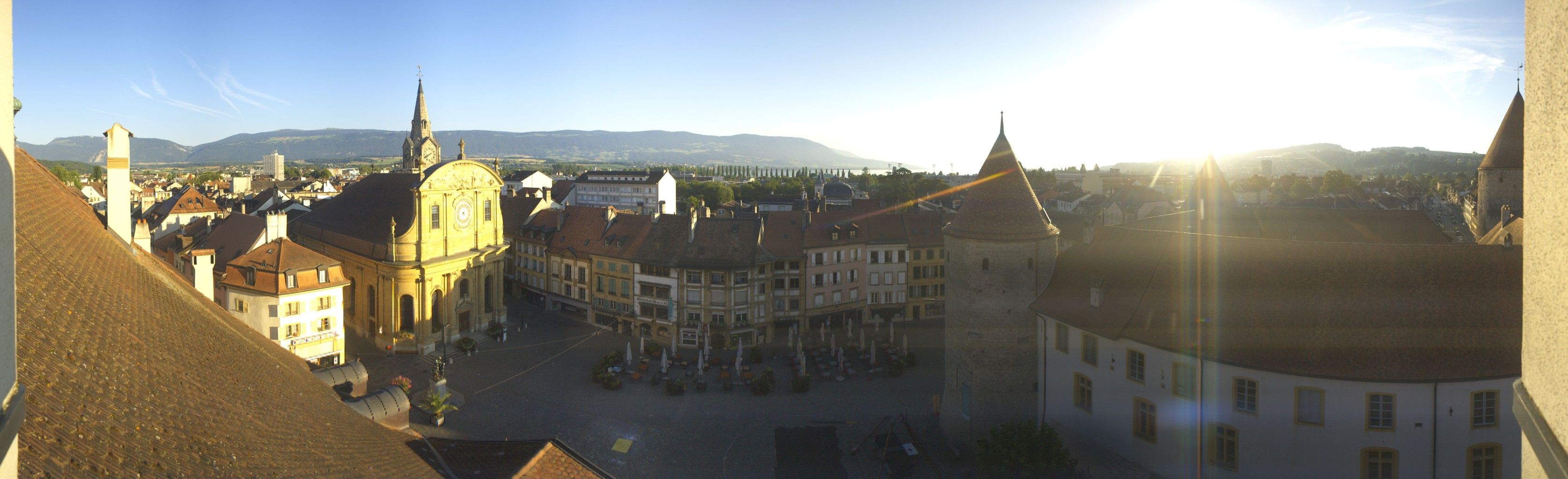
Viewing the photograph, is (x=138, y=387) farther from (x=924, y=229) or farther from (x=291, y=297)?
(x=924, y=229)

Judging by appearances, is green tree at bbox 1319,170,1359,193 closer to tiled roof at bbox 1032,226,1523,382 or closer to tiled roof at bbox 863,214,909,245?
tiled roof at bbox 863,214,909,245

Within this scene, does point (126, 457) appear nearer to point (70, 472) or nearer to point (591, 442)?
point (70, 472)

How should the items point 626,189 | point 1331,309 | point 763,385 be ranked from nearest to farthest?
1. point 1331,309
2. point 763,385
3. point 626,189

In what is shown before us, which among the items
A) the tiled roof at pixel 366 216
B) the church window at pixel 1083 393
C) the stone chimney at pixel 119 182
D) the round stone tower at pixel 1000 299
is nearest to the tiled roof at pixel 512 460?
the stone chimney at pixel 119 182

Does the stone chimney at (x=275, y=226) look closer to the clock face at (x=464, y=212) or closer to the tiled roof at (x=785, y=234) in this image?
the clock face at (x=464, y=212)

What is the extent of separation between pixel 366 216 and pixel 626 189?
268 feet

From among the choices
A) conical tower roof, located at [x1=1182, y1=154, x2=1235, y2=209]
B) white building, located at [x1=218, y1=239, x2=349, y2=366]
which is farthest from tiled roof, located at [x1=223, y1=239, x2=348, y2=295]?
conical tower roof, located at [x1=1182, y1=154, x2=1235, y2=209]

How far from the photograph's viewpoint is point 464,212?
4184cm

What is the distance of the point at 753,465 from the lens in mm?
25641

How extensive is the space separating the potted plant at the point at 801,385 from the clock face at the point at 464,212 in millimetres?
21312

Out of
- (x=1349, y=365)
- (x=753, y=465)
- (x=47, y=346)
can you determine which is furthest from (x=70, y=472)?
(x=1349, y=365)

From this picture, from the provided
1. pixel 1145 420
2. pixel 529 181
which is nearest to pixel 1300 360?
pixel 1145 420

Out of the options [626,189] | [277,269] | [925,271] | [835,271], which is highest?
[626,189]

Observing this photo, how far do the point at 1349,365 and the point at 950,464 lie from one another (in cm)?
1193
